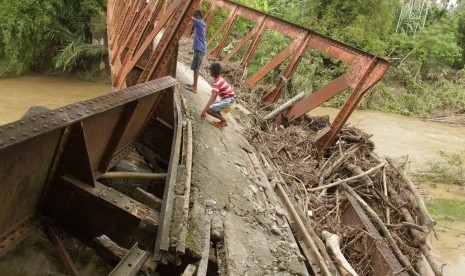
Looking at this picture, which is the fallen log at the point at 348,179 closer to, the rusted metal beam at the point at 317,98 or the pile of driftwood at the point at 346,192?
the pile of driftwood at the point at 346,192

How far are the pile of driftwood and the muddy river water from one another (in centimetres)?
491

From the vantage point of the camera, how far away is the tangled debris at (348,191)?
14.6 ft

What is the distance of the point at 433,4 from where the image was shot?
3162cm

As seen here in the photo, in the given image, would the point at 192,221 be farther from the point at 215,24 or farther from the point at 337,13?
the point at 337,13

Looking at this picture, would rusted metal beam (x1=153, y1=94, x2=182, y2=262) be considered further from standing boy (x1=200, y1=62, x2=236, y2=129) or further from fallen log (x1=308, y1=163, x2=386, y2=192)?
fallen log (x1=308, y1=163, x2=386, y2=192)

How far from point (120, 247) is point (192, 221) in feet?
1.90

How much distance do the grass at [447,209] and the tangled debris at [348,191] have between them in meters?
3.47

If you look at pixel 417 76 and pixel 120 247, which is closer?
pixel 120 247

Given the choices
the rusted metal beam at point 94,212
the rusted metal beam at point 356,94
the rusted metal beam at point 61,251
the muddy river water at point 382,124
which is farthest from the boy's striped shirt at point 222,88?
the muddy river water at point 382,124

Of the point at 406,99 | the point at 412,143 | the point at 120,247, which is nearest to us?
the point at 120,247

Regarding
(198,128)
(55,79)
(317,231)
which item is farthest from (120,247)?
(55,79)

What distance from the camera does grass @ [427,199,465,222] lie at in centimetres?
908

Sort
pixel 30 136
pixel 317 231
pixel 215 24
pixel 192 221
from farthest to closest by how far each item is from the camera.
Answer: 1. pixel 215 24
2. pixel 317 231
3. pixel 192 221
4. pixel 30 136

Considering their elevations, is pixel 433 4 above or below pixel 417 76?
above
